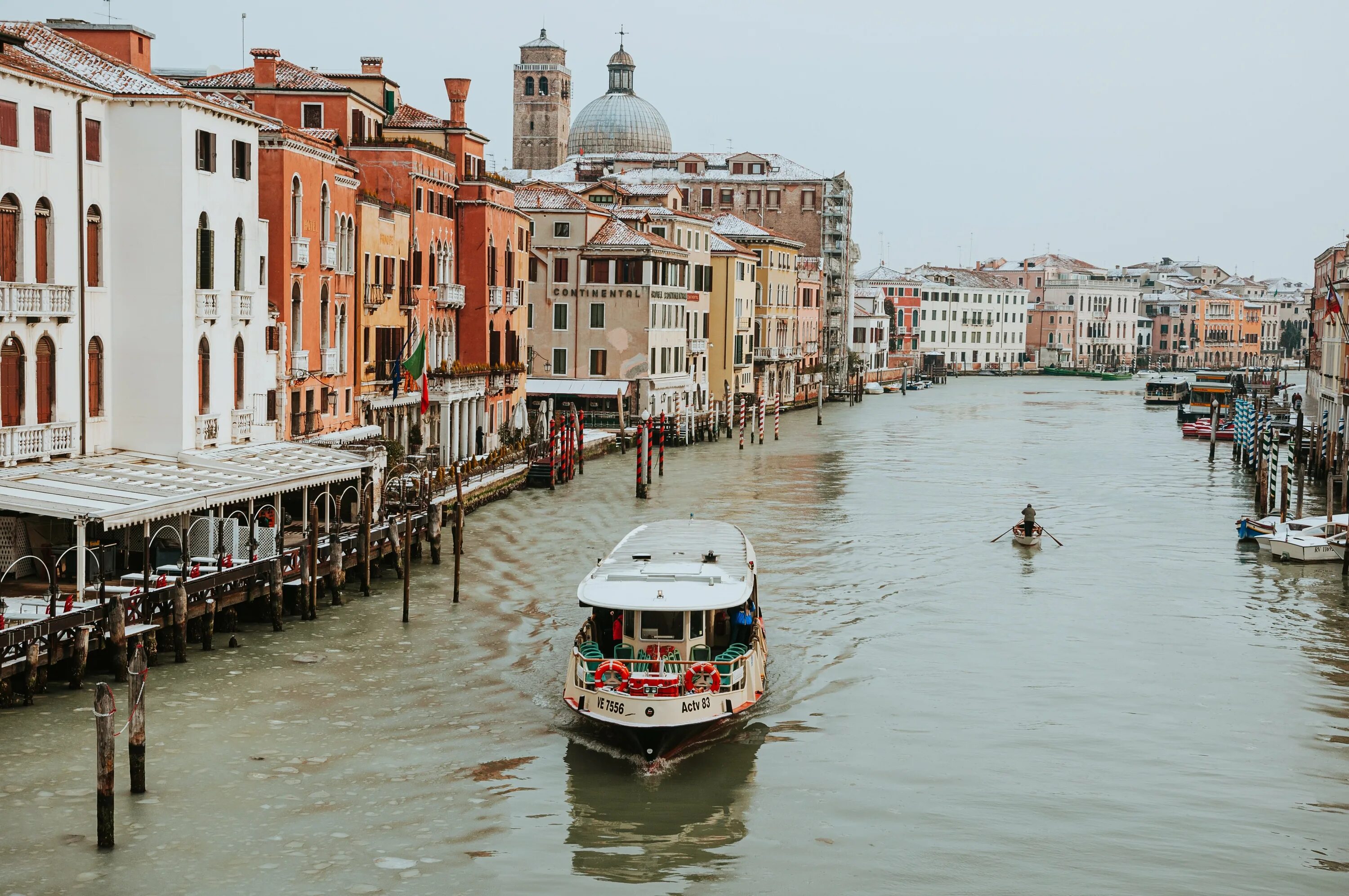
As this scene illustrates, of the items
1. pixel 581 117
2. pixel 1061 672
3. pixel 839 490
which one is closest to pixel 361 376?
pixel 839 490

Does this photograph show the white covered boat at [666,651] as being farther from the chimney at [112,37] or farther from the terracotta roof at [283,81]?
the terracotta roof at [283,81]

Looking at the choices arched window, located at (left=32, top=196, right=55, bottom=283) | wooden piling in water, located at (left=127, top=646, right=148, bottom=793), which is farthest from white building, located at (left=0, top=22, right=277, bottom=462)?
wooden piling in water, located at (left=127, top=646, right=148, bottom=793)

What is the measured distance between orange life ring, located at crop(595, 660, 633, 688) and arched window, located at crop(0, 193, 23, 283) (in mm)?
10650

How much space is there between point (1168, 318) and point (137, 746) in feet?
591

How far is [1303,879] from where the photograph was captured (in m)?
14.9

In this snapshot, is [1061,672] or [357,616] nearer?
[1061,672]

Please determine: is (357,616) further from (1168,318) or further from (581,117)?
(1168,318)

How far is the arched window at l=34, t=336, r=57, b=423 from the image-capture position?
23.3m

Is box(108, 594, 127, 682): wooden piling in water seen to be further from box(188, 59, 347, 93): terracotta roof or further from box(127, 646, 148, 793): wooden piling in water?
box(188, 59, 347, 93): terracotta roof

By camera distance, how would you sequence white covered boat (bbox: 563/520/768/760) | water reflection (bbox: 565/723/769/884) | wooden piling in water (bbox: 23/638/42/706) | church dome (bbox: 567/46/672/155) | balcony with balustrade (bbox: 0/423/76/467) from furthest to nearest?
church dome (bbox: 567/46/672/155) → balcony with balustrade (bbox: 0/423/76/467) → wooden piling in water (bbox: 23/638/42/706) → white covered boat (bbox: 563/520/768/760) → water reflection (bbox: 565/723/769/884)

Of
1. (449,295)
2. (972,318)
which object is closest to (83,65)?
(449,295)

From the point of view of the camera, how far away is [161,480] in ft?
76.3

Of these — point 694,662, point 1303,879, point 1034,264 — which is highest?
point 1034,264

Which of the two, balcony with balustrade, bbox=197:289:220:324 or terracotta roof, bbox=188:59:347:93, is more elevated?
terracotta roof, bbox=188:59:347:93
